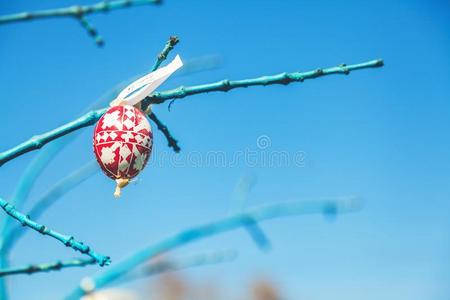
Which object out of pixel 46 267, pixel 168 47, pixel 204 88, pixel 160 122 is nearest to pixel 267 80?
pixel 204 88

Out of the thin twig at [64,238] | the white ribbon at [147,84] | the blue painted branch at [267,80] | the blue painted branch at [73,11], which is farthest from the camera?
the white ribbon at [147,84]

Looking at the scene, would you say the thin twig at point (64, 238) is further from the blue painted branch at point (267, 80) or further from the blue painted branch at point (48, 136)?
the blue painted branch at point (267, 80)

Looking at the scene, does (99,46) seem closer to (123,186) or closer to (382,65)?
(382,65)

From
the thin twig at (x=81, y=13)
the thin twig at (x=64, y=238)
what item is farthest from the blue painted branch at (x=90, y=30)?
the thin twig at (x=64, y=238)

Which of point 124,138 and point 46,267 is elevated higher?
point 124,138

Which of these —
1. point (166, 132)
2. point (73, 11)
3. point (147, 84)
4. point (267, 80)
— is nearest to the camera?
point (73, 11)

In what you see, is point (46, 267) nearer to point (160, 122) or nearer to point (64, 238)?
point (64, 238)

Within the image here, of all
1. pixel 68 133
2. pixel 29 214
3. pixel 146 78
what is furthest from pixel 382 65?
pixel 29 214
